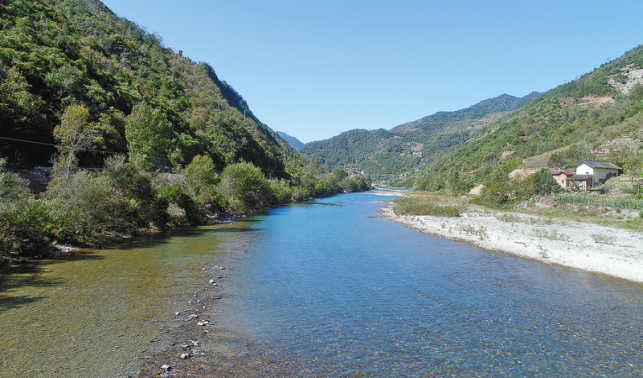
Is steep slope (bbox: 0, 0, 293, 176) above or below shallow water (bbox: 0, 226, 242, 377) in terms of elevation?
above

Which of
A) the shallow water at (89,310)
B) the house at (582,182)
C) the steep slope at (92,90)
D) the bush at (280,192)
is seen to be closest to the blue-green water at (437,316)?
the shallow water at (89,310)

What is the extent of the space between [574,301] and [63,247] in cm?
2883

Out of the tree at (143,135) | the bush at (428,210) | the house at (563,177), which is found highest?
the tree at (143,135)

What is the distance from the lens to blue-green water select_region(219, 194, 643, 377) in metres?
9.16

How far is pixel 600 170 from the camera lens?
5666 cm

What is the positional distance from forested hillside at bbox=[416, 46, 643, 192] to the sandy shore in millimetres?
28214

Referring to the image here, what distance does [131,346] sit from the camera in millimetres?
9172

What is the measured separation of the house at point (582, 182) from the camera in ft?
181

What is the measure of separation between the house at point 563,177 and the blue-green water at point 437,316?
159 ft

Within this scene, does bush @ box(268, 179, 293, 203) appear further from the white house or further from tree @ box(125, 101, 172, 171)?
the white house

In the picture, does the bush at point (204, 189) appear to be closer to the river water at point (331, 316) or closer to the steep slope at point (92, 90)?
the steep slope at point (92, 90)

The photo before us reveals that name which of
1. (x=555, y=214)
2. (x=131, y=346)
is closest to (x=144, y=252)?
(x=131, y=346)

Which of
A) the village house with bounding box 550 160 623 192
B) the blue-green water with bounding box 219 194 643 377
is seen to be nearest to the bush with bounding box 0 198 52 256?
the blue-green water with bounding box 219 194 643 377

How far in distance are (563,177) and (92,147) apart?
76720 mm
